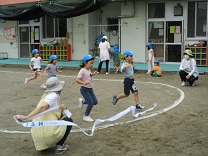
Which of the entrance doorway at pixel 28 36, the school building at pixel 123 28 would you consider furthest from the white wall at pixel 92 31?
the entrance doorway at pixel 28 36

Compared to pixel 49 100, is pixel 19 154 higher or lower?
lower

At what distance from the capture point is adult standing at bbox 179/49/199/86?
11555mm

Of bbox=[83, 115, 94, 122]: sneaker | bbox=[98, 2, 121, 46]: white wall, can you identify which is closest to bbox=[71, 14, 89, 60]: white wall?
bbox=[98, 2, 121, 46]: white wall

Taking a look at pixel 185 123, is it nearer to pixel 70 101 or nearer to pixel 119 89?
pixel 70 101

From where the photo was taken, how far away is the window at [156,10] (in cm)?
1766

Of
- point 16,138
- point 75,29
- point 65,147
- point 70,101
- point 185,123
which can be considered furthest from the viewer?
point 75,29

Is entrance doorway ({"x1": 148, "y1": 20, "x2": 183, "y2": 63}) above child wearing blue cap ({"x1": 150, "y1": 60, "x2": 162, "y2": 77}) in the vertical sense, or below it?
above

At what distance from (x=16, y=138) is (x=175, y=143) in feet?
9.77

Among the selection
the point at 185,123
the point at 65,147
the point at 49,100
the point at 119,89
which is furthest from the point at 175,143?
the point at 119,89

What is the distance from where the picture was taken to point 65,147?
5.51 m

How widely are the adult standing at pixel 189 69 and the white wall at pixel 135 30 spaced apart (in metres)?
6.65

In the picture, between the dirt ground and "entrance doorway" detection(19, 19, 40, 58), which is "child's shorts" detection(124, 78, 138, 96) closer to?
the dirt ground

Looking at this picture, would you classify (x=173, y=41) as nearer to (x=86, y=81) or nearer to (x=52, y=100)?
(x=86, y=81)

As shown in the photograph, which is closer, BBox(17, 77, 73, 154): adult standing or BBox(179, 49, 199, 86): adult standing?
BBox(17, 77, 73, 154): adult standing
